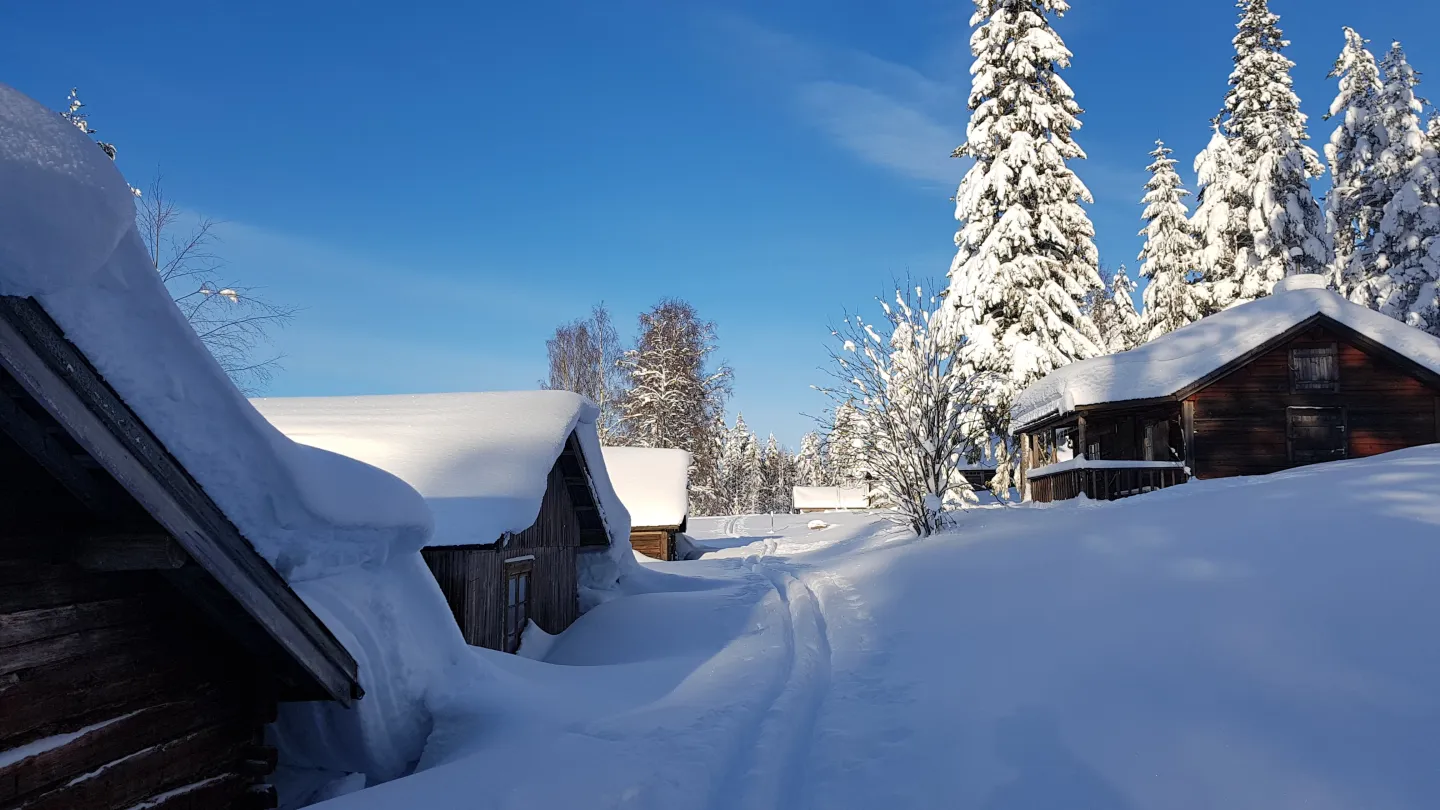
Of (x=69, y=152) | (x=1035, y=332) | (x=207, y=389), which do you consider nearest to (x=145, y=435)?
(x=207, y=389)

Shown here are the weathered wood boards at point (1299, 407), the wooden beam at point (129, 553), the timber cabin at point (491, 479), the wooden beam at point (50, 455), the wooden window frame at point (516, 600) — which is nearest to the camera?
the wooden beam at point (50, 455)

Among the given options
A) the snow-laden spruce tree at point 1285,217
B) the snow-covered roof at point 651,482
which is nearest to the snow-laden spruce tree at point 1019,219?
the snow-laden spruce tree at point 1285,217

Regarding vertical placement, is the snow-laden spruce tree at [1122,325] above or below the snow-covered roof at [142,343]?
above

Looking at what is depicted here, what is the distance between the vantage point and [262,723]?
525 cm

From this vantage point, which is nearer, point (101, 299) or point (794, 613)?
point (101, 299)

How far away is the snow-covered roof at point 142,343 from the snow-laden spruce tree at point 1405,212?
39.3 m

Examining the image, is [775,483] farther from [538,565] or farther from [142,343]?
[142,343]

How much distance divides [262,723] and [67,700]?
1.57 meters

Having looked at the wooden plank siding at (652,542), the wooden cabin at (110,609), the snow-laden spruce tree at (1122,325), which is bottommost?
the wooden plank siding at (652,542)

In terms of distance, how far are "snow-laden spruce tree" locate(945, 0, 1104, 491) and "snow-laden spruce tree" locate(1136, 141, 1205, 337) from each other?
1338 centimetres

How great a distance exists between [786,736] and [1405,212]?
122 ft

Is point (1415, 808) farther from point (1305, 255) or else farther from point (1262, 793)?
point (1305, 255)

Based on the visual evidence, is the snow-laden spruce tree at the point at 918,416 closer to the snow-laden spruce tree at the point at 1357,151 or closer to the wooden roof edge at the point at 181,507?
the wooden roof edge at the point at 181,507

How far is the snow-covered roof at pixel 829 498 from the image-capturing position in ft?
212
